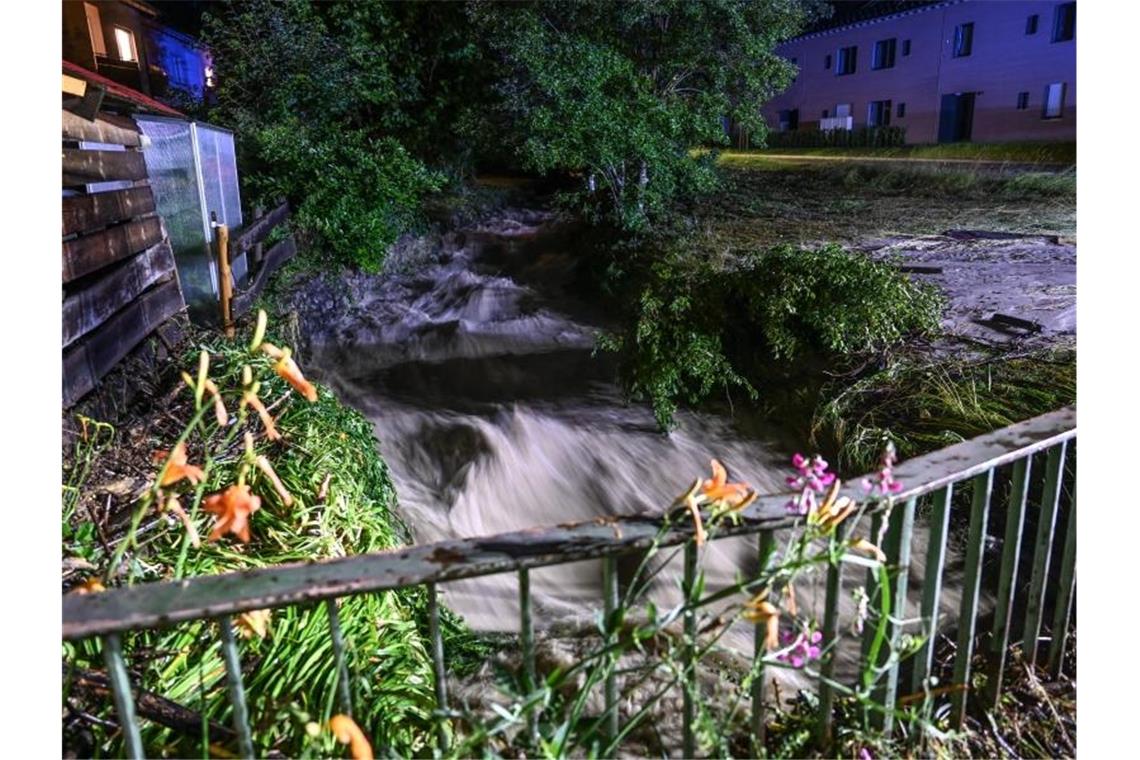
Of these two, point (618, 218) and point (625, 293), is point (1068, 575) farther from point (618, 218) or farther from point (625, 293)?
point (618, 218)

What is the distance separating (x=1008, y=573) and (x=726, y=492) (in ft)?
3.38

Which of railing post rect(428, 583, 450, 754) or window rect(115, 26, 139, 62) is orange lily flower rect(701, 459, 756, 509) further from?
window rect(115, 26, 139, 62)

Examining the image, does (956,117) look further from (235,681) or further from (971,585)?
(235,681)

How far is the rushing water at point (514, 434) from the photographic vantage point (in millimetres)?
4410

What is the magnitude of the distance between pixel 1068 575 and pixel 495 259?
1178 centimetres

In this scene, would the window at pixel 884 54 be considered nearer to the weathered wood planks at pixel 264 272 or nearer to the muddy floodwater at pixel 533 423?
the muddy floodwater at pixel 533 423

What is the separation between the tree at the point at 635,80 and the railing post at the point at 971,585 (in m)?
8.76

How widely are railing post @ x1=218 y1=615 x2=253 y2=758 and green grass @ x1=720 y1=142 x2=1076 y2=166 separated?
13711 mm

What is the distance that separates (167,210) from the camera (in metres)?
5.51

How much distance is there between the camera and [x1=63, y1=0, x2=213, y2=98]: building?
1698 centimetres

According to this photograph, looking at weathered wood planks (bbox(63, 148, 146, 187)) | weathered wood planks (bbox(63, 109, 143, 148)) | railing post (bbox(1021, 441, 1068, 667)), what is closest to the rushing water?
railing post (bbox(1021, 441, 1068, 667))

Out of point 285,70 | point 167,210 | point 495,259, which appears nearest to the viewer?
point 167,210

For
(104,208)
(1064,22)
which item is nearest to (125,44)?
(104,208)
